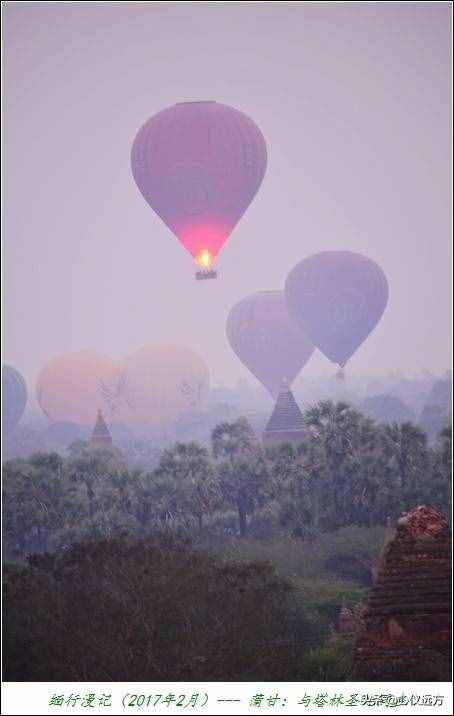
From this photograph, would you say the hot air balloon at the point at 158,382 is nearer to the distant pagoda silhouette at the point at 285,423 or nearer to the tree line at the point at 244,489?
the distant pagoda silhouette at the point at 285,423

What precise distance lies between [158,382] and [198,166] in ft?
346

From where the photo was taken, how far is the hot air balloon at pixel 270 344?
13112cm

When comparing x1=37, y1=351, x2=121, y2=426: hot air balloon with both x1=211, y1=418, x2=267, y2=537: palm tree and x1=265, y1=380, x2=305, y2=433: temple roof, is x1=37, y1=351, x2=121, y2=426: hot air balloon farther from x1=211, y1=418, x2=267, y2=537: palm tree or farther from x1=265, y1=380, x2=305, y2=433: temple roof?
x1=211, y1=418, x2=267, y2=537: palm tree

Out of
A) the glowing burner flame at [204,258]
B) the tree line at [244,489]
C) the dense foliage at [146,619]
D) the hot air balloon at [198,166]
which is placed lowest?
the dense foliage at [146,619]

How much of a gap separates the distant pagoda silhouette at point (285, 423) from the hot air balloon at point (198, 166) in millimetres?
10857

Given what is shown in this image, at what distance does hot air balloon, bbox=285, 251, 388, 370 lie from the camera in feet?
355

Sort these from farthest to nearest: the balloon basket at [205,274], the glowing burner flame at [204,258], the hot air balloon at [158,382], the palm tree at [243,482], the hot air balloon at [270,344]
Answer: the hot air balloon at [158,382]
the hot air balloon at [270,344]
the glowing burner flame at [204,258]
the balloon basket at [205,274]
the palm tree at [243,482]

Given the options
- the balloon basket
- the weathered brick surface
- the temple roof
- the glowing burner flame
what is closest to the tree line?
the balloon basket

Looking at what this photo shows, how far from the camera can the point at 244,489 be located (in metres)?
63.5

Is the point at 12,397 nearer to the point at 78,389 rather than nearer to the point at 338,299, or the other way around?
the point at 78,389

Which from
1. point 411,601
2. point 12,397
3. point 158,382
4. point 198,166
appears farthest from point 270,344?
A: point 411,601

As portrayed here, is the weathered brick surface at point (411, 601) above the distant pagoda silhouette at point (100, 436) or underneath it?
underneath

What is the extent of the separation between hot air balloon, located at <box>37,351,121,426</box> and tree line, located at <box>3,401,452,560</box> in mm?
117533

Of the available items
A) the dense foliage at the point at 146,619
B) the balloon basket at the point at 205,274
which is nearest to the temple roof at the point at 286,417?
the balloon basket at the point at 205,274
